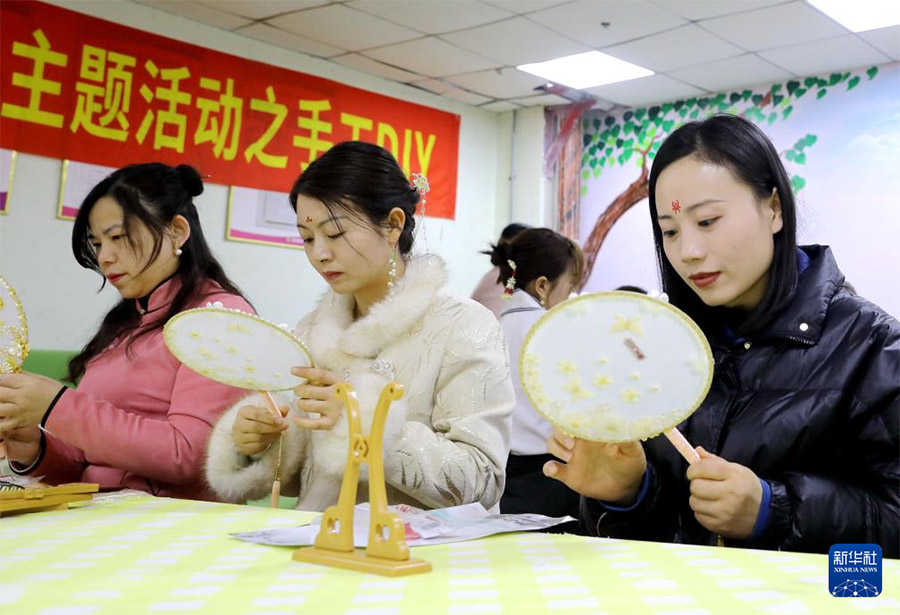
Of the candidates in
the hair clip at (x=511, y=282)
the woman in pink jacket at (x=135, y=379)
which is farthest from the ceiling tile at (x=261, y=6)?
the woman in pink jacket at (x=135, y=379)

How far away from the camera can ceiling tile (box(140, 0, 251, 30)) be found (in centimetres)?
429

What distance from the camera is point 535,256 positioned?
3.32 m

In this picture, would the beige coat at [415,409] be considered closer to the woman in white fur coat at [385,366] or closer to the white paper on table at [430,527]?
the woman in white fur coat at [385,366]

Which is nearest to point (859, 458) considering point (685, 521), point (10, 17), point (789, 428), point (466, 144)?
point (789, 428)

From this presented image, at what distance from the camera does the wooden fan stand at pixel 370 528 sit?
94cm

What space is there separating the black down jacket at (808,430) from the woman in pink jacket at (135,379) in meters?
0.85

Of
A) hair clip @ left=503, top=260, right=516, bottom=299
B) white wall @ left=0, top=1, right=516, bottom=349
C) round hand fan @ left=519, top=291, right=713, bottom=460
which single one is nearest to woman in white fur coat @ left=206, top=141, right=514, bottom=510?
round hand fan @ left=519, top=291, right=713, bottom=460

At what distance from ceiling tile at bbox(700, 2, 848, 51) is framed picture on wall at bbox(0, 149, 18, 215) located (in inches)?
129

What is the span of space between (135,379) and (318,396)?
2.34 ft

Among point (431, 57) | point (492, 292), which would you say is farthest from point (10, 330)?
point (431, 57)

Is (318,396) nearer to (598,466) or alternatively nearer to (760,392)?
(598,466)

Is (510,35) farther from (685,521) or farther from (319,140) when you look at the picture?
(685,521)

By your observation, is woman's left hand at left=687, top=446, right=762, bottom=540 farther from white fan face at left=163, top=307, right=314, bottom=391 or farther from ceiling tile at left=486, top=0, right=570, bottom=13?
ceiling tile at left=486, top=0, right=570, bottom=13

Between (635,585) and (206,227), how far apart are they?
401 centimetres
